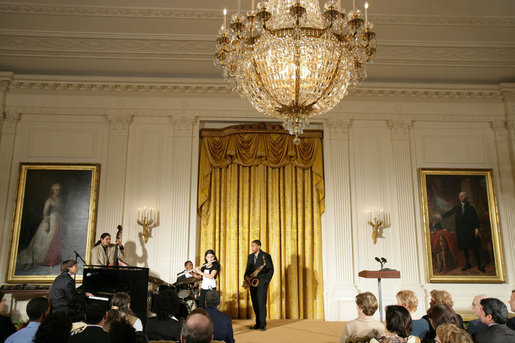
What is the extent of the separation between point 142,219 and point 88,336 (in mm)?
6026

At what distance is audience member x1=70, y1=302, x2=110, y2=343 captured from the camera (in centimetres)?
290

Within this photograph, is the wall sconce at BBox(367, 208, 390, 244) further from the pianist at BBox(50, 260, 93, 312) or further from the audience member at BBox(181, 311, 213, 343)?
the audience member at BBox(181, 311, 213, 343)

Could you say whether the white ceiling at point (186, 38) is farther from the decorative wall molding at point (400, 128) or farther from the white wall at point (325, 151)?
the decorative wall molding at point (400, 128)

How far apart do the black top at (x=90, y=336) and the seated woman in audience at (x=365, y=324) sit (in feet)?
6.58

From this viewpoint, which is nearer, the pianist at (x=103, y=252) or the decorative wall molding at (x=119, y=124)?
the pianist at (x=103, y=252)

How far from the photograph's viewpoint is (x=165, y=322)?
11.8ft

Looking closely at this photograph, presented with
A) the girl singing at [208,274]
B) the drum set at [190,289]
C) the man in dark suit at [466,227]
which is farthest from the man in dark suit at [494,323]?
the man in dark suit at [466,227]

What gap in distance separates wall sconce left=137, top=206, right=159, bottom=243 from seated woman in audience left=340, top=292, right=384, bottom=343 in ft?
19.4

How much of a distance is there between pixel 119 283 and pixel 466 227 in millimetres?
7272

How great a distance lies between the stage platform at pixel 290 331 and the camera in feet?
22.2

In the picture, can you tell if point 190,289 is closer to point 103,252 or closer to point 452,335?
point 103,252

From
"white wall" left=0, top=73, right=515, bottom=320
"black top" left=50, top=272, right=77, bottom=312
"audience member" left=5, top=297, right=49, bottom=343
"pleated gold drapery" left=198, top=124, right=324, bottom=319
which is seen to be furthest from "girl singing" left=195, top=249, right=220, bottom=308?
"audience member" left=5, top=297, right=49, bottom=343

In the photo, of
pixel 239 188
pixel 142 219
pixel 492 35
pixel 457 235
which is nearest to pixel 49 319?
pixel 142 219

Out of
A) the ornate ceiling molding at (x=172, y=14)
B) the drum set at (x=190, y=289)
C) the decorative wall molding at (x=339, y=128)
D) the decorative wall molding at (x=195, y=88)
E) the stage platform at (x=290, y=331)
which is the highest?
the ornate ceiling molding at (x=172, y=14)
